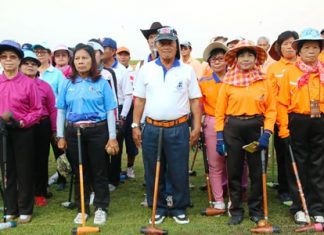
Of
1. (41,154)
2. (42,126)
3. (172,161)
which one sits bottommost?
(41,154)

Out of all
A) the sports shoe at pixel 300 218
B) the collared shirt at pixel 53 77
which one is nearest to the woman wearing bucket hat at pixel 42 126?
the collared shirt at pixel 53 77

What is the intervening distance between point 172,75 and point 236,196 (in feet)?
5.73

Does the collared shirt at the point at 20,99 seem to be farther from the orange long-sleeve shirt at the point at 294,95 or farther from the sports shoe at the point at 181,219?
the orange long-sleeve shirt at the point at 294,95

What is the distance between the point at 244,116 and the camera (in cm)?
542

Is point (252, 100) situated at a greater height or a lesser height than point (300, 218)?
greater

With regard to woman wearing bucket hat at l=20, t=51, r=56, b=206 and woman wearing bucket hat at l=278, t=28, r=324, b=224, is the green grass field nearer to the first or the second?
woman wearing bucket hat at l=20, t=51, r=56, b=206

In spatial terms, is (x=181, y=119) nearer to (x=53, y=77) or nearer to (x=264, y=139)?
(x=264, y=139)

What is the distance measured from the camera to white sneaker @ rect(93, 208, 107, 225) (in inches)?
228

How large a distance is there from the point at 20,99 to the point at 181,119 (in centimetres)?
209

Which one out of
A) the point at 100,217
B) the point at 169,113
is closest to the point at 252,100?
the point at 169,113

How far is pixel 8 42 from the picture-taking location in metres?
5.71

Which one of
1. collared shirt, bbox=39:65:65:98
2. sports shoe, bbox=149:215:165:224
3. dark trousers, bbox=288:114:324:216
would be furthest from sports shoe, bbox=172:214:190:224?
collared shirt, bbox=39:65:65:98

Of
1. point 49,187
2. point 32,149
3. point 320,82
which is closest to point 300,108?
point 320,82

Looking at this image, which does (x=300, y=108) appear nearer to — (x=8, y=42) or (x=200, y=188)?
(x=200, y=188)
